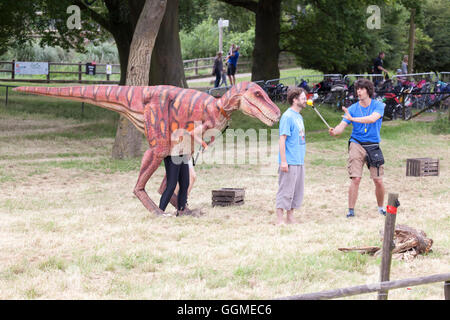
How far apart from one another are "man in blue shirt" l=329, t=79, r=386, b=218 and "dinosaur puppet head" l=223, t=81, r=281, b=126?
802mm

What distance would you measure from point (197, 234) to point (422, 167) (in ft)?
20.4

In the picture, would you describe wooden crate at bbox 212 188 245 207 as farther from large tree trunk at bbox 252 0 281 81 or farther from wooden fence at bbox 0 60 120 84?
wooden fence at bbox 0 60 120 84

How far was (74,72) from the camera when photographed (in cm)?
3684

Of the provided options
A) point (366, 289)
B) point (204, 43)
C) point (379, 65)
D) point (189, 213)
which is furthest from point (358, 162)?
point (204, 43)

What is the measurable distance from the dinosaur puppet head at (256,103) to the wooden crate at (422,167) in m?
4.86

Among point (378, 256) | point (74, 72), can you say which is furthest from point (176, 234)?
point (74, 72)

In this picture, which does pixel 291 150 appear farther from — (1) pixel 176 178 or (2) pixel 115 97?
(2) pixel 115 97

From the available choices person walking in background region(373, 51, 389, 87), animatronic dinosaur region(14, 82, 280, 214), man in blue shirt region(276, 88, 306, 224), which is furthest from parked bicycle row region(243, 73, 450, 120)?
man in blue shirt region(276, 88, 306, 224)

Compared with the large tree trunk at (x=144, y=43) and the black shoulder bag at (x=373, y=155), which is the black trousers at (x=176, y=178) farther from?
the large tree trunk at (x=144, y=43)

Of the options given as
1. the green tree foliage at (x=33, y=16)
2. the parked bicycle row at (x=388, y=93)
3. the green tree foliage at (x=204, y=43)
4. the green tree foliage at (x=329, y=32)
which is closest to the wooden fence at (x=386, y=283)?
the parked bicycle row at (x=388, y=93)

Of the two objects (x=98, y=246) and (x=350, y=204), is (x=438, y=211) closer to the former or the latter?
(x=350, y=204)

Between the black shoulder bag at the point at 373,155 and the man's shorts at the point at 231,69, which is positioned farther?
the man's shorts at the point at 231,69

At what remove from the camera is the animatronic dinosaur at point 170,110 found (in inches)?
343

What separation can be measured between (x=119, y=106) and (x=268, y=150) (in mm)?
7646
